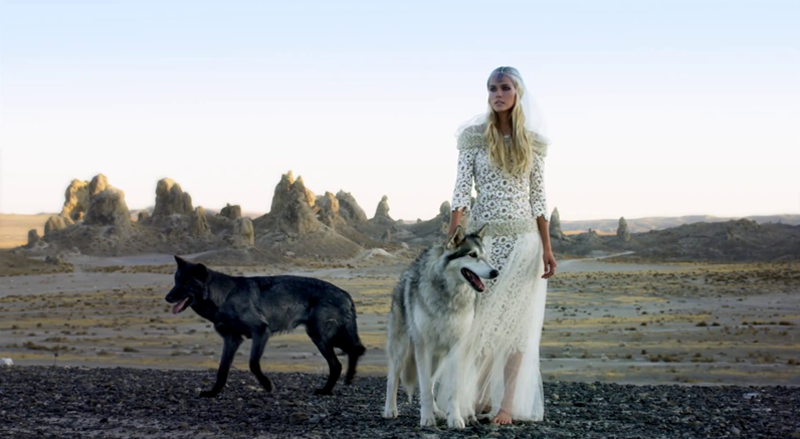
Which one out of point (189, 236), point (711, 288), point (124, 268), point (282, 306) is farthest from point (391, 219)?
point (282, 306)

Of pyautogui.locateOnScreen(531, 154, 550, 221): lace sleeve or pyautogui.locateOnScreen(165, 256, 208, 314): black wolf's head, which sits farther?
pyautogui.locateOnScreen(165, 256, 208, 314): black wolf's head

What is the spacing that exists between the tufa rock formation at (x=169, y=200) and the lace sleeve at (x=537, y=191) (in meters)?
88.9

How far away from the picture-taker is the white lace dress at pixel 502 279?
274 inches

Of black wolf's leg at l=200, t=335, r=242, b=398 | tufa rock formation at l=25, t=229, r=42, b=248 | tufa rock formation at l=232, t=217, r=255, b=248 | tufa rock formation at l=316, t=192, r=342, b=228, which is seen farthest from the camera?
tufa rock formation at l=316, t=192, r=342, b=228

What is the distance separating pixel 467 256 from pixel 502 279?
2.09 ft

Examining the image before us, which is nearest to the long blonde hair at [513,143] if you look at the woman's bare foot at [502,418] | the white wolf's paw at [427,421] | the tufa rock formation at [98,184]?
the woman's bare foot at [502,418]

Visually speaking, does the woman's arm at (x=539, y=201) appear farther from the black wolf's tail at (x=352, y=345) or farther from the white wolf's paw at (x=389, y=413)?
the black wolf's tail at (x=352, y=345)

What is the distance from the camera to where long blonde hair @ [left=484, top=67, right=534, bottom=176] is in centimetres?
687

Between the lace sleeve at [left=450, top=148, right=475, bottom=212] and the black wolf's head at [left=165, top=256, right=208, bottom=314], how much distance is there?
13.1ft

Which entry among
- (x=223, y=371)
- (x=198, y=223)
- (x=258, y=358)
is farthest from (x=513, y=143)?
(x=198, y=223)

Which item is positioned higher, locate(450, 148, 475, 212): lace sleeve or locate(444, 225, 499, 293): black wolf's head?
locate(450, 148, 475, 212): lace sleeve

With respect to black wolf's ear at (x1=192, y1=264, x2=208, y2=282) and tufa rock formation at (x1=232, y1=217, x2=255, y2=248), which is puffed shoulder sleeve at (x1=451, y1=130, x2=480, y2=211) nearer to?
black wolf's ear at (x1=192, y1=264, x2=208, y2=282)

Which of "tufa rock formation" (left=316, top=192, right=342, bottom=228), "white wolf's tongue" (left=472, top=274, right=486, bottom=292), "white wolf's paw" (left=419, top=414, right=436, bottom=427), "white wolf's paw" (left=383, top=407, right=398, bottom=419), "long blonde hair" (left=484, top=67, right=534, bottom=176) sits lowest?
"white wolf's paw" (left=383, top=407, right=398, bottom=419)

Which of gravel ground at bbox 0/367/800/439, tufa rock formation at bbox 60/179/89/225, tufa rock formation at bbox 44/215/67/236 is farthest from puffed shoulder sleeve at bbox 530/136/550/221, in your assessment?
tufa rock formation at bbox 60/179/89/225
